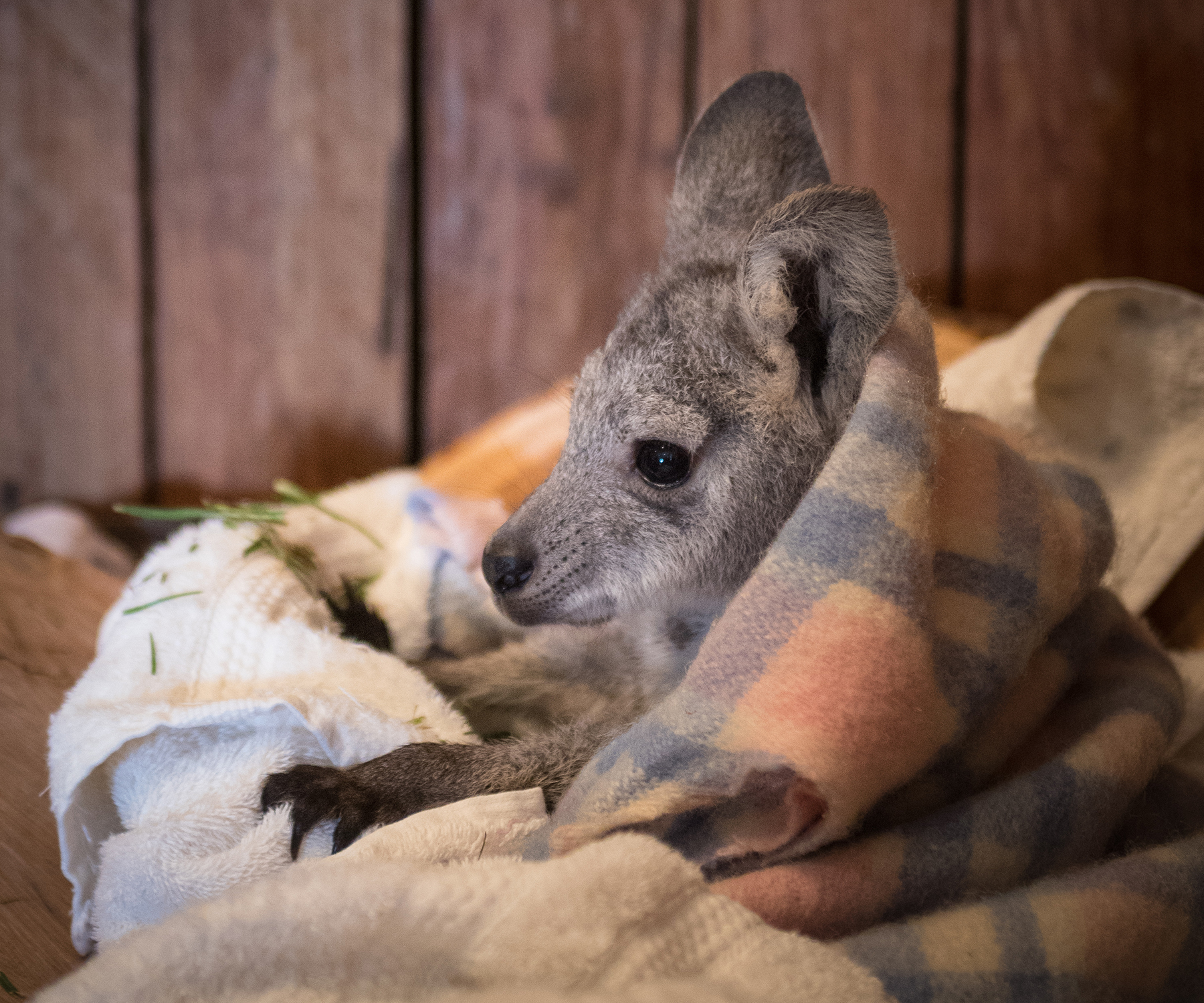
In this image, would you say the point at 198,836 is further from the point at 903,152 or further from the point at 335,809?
the point at 903,152

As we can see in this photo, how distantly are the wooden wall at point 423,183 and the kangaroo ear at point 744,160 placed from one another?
1072mm

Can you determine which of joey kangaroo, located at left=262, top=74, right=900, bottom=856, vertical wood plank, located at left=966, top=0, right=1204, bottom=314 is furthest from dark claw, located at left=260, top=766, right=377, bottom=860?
vertical wood plank, located at left=966, top=0, right=1204, bottom=314

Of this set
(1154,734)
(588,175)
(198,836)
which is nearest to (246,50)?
(588,175)

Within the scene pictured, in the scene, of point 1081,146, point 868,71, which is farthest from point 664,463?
point 1081,146

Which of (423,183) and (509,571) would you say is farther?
(423,183)

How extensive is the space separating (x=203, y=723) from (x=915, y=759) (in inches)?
32.2

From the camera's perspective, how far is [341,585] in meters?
1.50

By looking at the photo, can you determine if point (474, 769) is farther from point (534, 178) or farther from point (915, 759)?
point (534, 178)

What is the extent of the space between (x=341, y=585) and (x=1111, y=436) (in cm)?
152

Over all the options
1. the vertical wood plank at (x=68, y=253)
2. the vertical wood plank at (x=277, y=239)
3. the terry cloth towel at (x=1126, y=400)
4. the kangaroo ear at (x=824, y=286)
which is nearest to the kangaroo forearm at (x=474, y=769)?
the kangaroo ear at (x=824, y=286)

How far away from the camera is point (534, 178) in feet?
7.95

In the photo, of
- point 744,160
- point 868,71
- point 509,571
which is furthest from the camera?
point 868,71

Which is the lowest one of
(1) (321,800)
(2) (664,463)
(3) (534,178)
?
(1) (321,800)

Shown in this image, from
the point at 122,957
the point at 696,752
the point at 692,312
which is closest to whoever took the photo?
the point at 122,957
